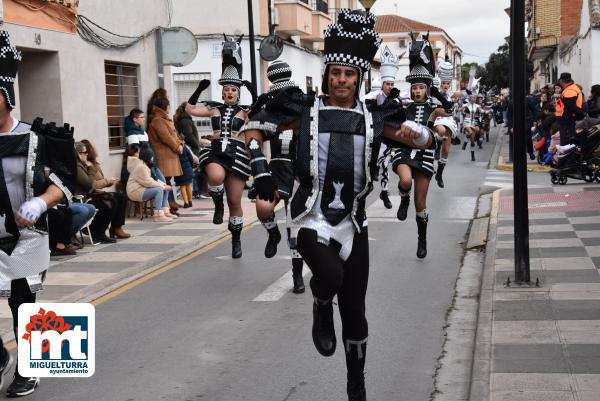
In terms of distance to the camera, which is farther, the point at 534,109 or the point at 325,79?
the point at 534,109

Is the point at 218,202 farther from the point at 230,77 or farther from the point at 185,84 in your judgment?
the point at 185,84

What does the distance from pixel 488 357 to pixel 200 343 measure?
230 centimetres

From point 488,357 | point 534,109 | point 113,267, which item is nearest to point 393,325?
point 488,357

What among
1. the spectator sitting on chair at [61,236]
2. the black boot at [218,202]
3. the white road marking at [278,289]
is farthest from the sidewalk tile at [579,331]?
the spectator sitting on chair at [61,236]

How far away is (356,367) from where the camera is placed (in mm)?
5152

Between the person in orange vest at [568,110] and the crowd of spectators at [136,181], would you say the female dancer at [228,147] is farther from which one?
the person in orange vest at [568,110]

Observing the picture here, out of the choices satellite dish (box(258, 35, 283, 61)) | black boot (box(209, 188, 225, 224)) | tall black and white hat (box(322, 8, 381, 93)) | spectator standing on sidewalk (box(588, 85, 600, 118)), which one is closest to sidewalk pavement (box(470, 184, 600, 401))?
tall black and white hat (box(322, 8, 381, 93))

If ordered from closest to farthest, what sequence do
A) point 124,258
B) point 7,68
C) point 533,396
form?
point 533,396
point 7,68
point 124,258

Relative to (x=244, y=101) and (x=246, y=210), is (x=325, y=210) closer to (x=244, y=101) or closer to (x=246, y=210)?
(x=246, y=210)

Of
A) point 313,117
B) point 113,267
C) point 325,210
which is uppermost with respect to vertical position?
point 313,117

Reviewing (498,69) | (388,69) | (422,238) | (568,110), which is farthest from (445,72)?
(498,69)

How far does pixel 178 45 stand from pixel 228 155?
8124 millimetres

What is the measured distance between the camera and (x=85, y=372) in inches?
233

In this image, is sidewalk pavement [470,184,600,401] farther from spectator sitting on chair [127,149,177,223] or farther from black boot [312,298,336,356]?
spectator sitting on chair [127,149,177,223]
